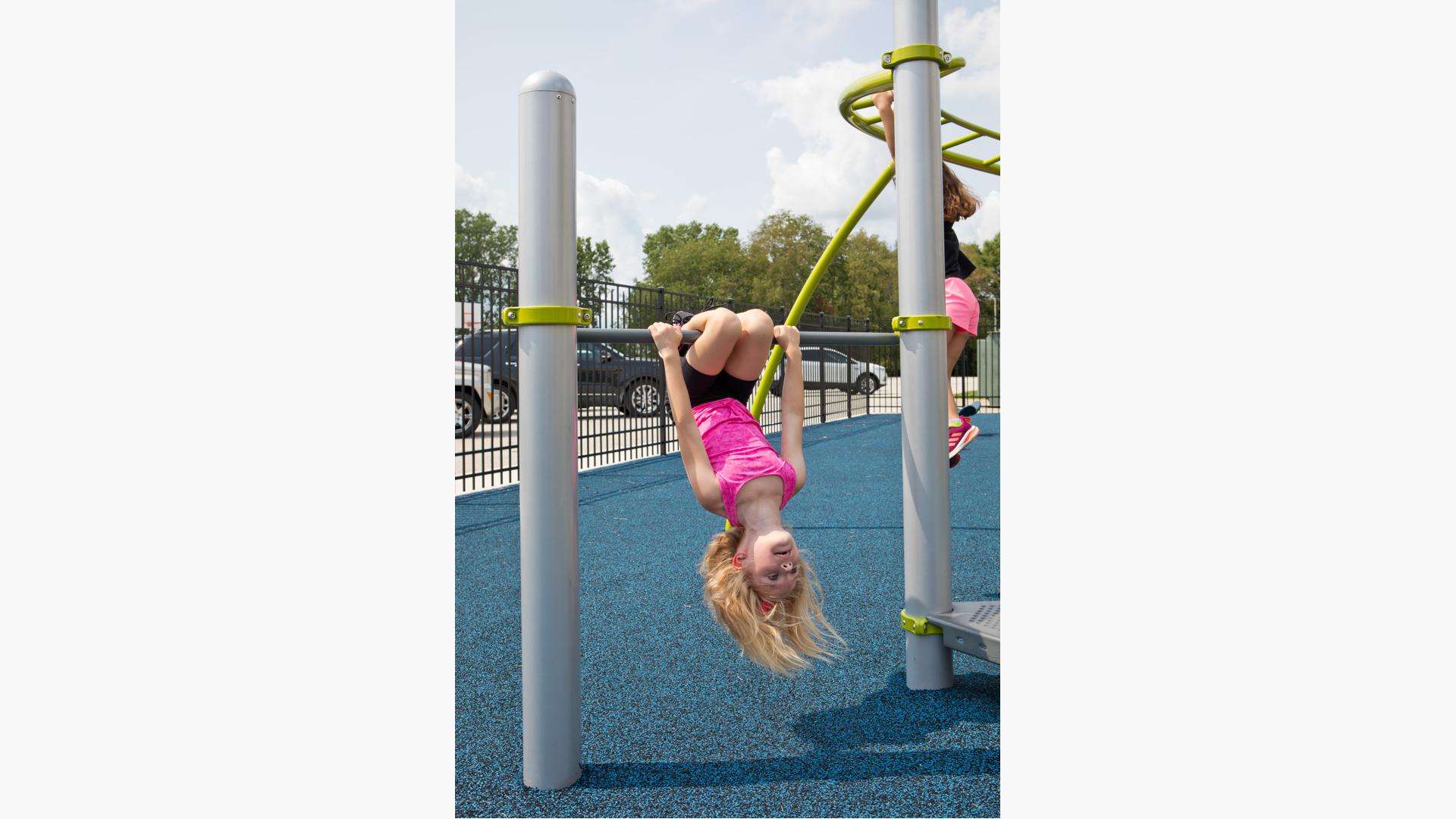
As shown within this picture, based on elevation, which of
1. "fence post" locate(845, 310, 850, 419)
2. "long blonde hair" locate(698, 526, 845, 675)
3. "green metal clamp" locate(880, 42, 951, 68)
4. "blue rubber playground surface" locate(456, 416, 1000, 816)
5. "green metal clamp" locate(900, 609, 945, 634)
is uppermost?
"green metal clamp" locate(880, 42, 951, 68)

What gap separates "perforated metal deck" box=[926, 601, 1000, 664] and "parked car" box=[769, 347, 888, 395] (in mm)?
11978

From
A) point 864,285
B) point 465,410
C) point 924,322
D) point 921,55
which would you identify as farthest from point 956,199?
point 864,285

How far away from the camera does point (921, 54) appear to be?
2.77 metres

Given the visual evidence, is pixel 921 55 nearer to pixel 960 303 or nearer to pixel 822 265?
pixel 822 265

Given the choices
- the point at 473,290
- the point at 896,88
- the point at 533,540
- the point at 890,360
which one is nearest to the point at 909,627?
the point at 533,540

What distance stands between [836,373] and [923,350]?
14.4 meters

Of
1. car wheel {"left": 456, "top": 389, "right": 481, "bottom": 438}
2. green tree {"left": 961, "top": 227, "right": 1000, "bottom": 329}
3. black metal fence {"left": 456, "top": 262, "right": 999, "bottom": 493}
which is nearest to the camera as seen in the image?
black metal fence {"left": 456, "top": 262, "right": 999, "bottom": 493}

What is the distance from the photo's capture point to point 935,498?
2857 millimetres

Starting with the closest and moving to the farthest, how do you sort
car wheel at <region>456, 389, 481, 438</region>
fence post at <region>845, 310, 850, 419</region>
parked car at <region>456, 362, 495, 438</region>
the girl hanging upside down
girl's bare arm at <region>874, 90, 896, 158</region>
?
the girl hanging upside down, girl's bare arm at <region>874, 90, 896, 158</region>, parked car at <region>456, 362, 495, 438</region>, car wheel at <region>456, 389, 481, 438</region>, fence post at <region>845, 310, 850, 419</region>

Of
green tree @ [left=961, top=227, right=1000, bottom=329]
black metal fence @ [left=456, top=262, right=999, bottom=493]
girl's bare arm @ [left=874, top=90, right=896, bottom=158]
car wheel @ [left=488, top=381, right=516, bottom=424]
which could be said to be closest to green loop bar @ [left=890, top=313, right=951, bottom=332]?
girl's bare arm @ [left=874, top=90, right=896, bottom=158]

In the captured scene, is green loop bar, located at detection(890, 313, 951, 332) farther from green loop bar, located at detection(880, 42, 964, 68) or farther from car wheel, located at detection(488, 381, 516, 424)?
car wheel, located at detection(488, 381, 516, 424)

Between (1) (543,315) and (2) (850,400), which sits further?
(2) (850,400)

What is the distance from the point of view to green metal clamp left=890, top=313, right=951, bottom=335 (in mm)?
2814

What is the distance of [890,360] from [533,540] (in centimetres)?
2070
